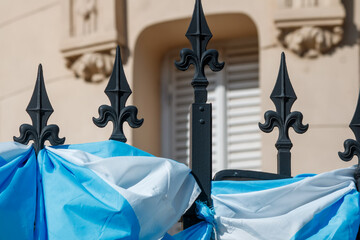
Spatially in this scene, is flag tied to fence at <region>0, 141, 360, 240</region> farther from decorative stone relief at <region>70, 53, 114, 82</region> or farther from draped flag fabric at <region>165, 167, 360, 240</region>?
decorative stone relief at <region>70, 53, 114, 82</region>

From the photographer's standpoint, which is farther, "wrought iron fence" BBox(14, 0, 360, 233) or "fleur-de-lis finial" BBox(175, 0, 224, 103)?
"fleur-de-lis finial" BBox(175, 0, 224, 103)

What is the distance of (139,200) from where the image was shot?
4.38 metres

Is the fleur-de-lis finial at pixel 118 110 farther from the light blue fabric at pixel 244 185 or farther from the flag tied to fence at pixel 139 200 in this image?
the light blue fabric at pixel 244 185

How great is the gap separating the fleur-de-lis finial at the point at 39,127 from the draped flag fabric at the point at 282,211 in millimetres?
729

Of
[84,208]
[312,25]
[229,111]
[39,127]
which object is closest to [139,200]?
[84,208]

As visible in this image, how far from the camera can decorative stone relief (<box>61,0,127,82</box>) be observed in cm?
852

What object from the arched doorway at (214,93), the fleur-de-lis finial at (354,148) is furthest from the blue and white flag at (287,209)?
the arched doorway at (214,93)

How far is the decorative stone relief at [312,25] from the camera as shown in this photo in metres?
8.03

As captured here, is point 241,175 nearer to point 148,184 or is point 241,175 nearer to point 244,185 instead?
point 244,185

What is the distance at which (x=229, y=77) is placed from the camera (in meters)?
8.91

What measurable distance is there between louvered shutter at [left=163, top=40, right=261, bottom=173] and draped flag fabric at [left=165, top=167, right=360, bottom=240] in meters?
3.87

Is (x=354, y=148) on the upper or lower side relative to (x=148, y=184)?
upper

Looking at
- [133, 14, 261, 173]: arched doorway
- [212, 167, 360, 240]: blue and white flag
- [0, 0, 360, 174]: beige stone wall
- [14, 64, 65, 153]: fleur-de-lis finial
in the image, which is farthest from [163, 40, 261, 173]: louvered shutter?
[14, 64, 65, 153]: fleur-de-lis finial

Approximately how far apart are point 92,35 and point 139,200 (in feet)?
14.4
